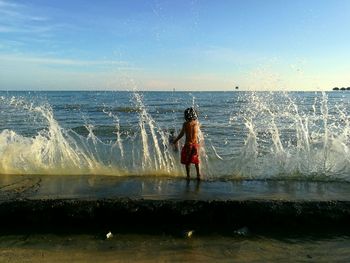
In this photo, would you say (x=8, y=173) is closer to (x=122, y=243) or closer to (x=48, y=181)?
(x=48, y=181)

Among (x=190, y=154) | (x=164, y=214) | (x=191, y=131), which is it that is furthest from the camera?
(x=191, y=131)

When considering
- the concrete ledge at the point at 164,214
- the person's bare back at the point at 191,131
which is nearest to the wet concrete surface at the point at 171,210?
the concrete ledge at the point at 164,214

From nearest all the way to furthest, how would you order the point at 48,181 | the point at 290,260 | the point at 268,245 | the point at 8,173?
the point at 290,260 < the point at 268,245 < the point at 48,181 < the point at 8,173

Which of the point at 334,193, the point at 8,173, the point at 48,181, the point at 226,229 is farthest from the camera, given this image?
the point at 8,173

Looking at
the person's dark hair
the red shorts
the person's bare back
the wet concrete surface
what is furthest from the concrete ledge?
the person's dark hair

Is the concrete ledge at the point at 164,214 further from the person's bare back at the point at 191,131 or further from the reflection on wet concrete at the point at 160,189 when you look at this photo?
the person's bare back at the point at 191,131

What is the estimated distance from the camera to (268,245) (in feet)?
17.4

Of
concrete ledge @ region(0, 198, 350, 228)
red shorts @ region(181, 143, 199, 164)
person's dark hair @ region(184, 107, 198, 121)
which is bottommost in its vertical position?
concrete ledge @ region(0, 198, 350, 228)

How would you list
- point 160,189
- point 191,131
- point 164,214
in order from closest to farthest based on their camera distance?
point 164,214, point 160,189, point 191,131

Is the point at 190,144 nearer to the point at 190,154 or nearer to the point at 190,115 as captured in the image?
the point at 190,154

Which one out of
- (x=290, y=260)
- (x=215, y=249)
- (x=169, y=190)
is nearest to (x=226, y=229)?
(x=215, y=249)

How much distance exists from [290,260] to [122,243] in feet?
6.38

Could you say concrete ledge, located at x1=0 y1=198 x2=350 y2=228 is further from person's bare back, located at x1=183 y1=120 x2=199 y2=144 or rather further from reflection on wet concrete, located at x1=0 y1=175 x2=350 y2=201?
person's bare back, located at x1=183 y1=120 x2=199 y2=144

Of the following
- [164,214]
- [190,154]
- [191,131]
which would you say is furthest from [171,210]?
[191,131]
